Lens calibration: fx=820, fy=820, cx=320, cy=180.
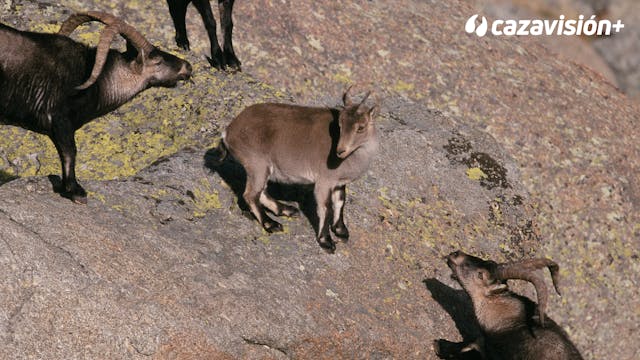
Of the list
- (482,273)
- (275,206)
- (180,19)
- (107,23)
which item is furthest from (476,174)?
(107,23)

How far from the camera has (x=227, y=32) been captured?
1568 cm

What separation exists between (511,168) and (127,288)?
8886 millimetres

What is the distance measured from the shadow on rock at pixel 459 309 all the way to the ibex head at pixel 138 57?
5.17 meters

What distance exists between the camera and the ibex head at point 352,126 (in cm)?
1172

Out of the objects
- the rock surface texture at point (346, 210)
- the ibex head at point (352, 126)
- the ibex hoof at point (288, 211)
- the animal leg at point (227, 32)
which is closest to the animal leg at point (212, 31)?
the animal leg at point (227, 32)

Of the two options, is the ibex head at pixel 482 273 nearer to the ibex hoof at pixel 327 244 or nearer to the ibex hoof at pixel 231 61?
the ibex hoof at pixel 327 244

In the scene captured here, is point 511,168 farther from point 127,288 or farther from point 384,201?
point 127,288

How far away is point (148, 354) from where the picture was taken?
31.1ft

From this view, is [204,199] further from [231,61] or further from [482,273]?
[482,273]

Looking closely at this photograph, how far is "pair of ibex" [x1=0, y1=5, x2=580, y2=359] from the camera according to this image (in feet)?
37.1

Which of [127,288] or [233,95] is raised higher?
[233,95]

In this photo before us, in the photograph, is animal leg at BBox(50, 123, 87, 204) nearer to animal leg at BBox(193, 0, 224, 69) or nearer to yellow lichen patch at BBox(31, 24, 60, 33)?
animal leg at BBox(193, 0, 224, 69)

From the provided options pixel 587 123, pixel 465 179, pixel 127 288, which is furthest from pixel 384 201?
pixel 587 123

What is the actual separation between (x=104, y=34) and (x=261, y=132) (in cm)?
262
